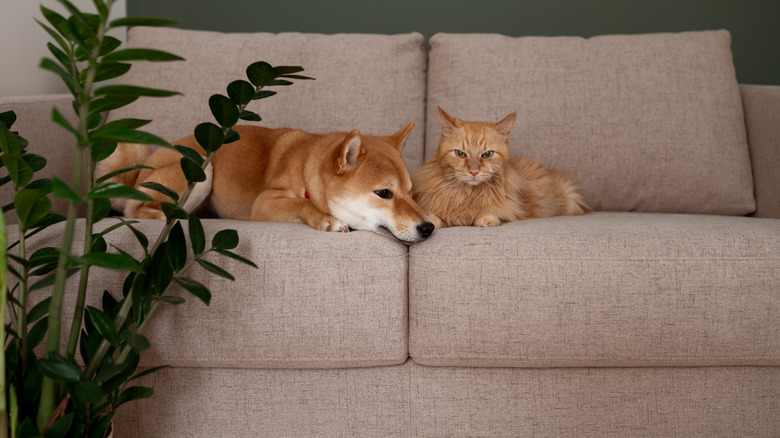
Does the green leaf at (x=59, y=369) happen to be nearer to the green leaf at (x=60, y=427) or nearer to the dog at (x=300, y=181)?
the green leaf at (x=60, y=427)

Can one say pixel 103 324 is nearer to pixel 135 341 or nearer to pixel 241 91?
pixel 135 341

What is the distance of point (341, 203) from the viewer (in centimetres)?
156

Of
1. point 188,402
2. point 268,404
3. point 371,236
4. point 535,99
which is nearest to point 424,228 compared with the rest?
point 371,236

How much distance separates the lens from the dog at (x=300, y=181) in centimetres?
152

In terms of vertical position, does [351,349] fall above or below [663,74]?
below

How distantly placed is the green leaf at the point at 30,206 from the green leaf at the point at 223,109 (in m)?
0.33

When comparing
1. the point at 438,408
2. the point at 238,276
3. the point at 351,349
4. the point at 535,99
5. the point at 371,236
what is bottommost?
the point at 438,408

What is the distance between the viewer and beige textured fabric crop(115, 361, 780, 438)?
136cm

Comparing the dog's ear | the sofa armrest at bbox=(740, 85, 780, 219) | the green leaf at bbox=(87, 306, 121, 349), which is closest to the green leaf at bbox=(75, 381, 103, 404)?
the green leaf at bbox=(87, 306, 121, 349)

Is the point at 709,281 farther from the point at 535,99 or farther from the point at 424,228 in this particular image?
the point at 535,99

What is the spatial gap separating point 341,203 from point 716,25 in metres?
2.20

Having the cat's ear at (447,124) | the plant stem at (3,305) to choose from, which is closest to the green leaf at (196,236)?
the plant stem at (3,305)

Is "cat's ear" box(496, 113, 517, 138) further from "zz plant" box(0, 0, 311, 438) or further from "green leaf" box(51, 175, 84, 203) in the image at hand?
"green leaf" box(51, 175, 84, 203)

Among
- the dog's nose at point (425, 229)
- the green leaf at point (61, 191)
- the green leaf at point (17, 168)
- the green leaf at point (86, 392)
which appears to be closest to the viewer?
the green leaf at point (61, 191)
